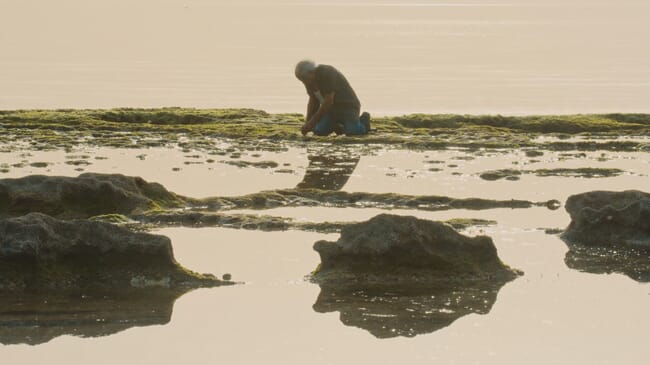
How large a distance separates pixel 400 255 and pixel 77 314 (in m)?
3.18

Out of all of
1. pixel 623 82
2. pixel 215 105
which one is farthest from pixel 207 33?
pixel 215 105

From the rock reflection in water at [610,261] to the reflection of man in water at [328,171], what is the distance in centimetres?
636

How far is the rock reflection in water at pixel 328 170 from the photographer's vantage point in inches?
904

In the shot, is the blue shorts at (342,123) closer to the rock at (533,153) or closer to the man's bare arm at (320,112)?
the man's bare arm at (320,112)

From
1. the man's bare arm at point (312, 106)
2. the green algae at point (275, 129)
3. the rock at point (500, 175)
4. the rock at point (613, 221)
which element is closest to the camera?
the rock at point (613, 221)

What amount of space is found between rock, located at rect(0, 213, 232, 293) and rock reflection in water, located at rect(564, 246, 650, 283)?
3991 millimetres

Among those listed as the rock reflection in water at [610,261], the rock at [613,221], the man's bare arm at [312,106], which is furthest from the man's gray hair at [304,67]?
the rock reflection in water at [610,261]

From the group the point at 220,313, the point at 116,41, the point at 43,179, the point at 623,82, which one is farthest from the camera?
the point at 116,41

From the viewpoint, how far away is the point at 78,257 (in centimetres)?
1485

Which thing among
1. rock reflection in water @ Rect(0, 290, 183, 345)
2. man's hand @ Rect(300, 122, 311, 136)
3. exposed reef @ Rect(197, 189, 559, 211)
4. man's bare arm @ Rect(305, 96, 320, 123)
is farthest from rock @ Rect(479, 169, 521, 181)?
rock reflection in water @ Rect(0, 290, 183, 345)

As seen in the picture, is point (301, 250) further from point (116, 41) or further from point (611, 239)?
point (116, 41)

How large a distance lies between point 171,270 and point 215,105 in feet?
84.5

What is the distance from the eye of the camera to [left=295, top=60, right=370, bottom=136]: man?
90.8 feet

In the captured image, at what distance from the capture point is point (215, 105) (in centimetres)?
4066
